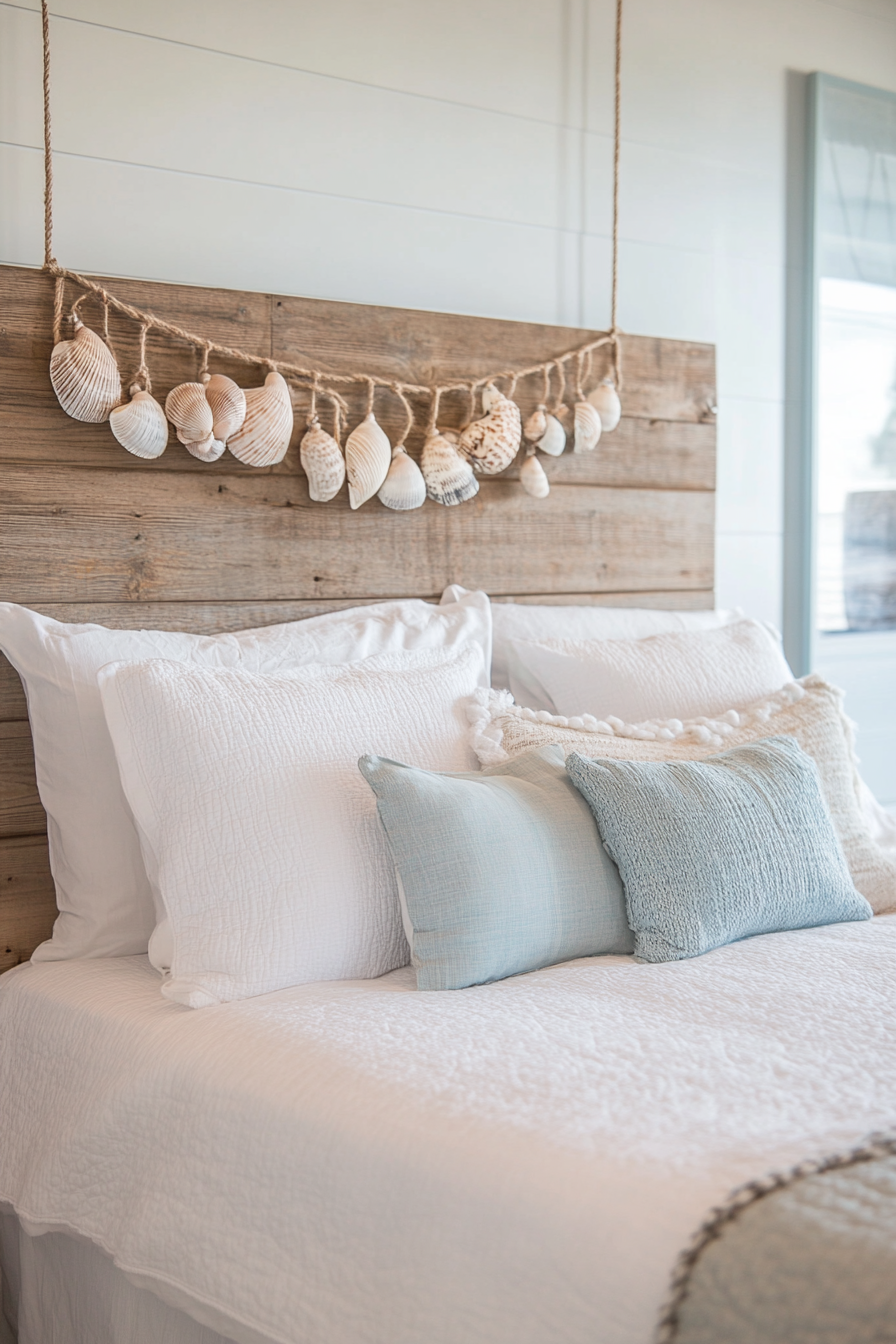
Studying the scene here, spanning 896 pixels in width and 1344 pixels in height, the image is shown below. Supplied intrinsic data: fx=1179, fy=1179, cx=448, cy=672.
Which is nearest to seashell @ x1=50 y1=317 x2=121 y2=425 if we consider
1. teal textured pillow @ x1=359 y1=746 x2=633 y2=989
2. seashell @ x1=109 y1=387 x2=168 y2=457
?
seashell @ x1=109 y1=387 x2=168 y2=457

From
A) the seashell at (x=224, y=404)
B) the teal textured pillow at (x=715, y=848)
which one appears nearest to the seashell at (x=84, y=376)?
the seashell at (x=224, y=404)

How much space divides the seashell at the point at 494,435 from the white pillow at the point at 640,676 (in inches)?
13.1

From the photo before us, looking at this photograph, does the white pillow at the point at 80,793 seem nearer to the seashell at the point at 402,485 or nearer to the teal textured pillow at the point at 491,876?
the teal textured pillow at the point at 491,876

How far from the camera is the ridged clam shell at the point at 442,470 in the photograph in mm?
2031

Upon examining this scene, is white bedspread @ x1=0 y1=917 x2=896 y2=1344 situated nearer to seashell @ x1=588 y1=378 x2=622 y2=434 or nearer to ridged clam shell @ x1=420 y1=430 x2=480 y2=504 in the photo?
ridged clam shell @ x1=420 y1=430 x2=480 y2=504

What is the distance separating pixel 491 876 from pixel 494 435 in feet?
3.16

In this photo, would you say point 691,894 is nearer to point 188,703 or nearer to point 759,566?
point 188,703

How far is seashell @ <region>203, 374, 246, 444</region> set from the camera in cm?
177

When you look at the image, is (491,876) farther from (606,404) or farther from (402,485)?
(606,404)

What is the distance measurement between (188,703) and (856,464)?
6.14 ft

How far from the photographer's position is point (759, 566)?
263cm

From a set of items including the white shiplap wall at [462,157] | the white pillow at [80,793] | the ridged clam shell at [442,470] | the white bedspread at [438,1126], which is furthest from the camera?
the ridged clam shell at [442,470]

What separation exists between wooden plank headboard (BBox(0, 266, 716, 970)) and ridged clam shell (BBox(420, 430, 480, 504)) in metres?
0.04

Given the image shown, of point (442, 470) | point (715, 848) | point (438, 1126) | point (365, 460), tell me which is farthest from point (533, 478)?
point (438, 1126)
